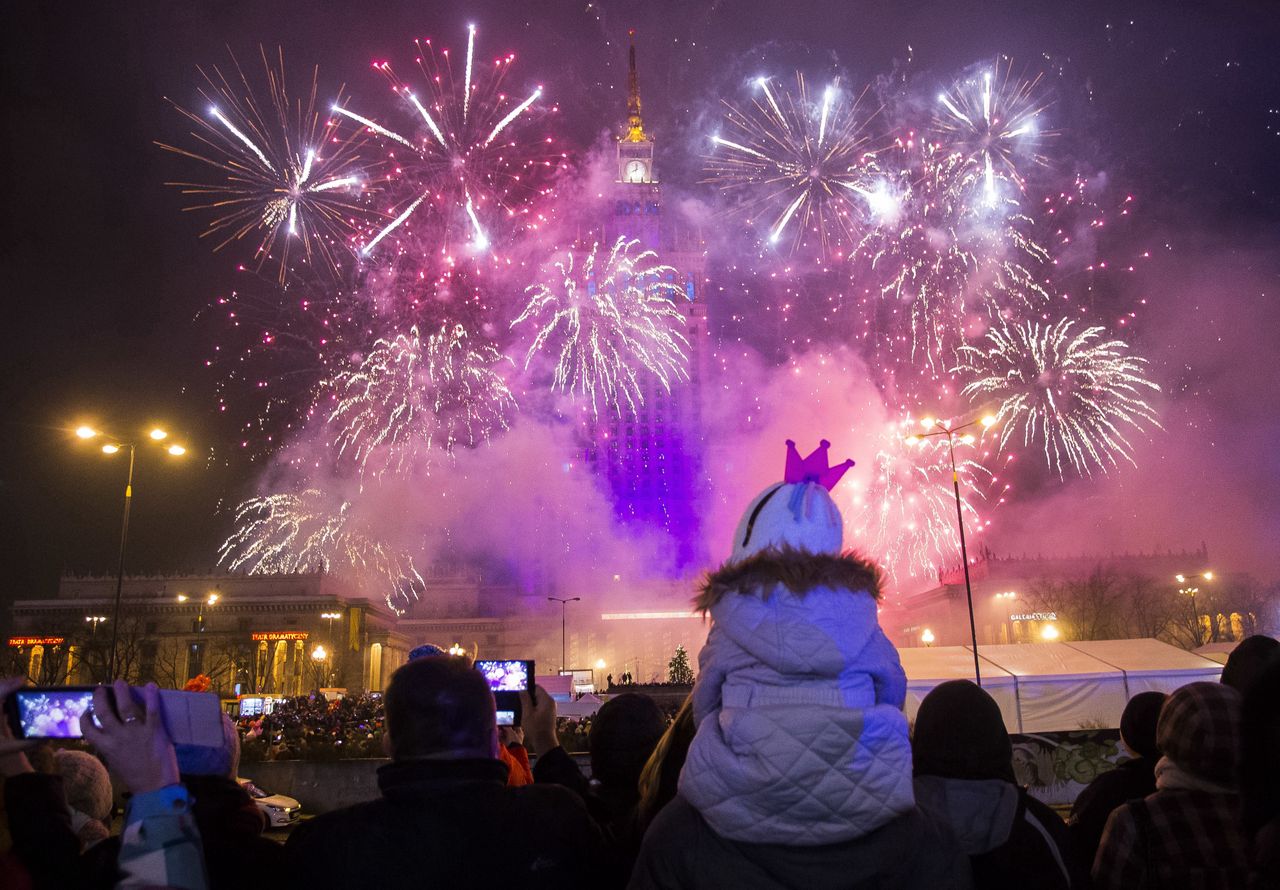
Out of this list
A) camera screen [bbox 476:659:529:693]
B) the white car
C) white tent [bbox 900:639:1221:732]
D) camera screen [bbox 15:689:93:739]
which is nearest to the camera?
camera screen [bbox 15:689:93:739]

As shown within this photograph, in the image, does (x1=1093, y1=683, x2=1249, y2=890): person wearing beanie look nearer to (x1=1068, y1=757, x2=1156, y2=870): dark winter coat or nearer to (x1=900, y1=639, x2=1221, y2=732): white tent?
(x1=1068, y1=757, x2=1156, y2=870): dark winter coat

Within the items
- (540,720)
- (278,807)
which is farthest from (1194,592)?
(540,720)

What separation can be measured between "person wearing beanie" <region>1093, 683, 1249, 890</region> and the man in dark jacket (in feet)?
6.90

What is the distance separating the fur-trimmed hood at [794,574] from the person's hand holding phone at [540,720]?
186cm

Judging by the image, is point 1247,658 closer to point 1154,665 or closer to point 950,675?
point 950,675

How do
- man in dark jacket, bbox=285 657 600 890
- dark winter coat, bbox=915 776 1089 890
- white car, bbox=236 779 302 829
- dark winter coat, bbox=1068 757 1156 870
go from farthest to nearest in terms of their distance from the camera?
white car, bbox=236 779 302 829, dark winter coat, bbox=1068 757 1156 870, dark winter coat, bbox=915 776 1089 890, man in dark jacket, bbox=285 657 600 890

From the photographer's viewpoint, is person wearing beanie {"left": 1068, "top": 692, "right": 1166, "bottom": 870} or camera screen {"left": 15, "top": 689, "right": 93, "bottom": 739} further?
person wearing beanie {"left": 1068, "top": 692, "right": 1166, "bottom": 870}

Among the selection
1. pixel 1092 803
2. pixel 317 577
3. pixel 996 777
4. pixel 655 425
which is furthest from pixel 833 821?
pixel 655 425

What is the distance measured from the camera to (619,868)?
3.16 meters

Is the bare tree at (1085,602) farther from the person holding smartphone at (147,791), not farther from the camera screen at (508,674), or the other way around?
the person holding smartphone at (147,791)

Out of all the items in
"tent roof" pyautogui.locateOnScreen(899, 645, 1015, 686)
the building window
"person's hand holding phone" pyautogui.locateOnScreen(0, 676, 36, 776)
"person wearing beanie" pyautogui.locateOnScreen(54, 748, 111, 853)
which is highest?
"person's hand holding phone" pyautogui.locateOnScreen(0, 676, 36, 776)

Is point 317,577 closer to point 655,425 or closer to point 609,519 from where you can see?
point 609,519

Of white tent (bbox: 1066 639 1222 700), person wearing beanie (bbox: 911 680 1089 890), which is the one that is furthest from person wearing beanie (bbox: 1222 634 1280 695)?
white tent (bbox: 1066 639 1222 700)

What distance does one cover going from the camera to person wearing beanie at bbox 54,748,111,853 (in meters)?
4.09
